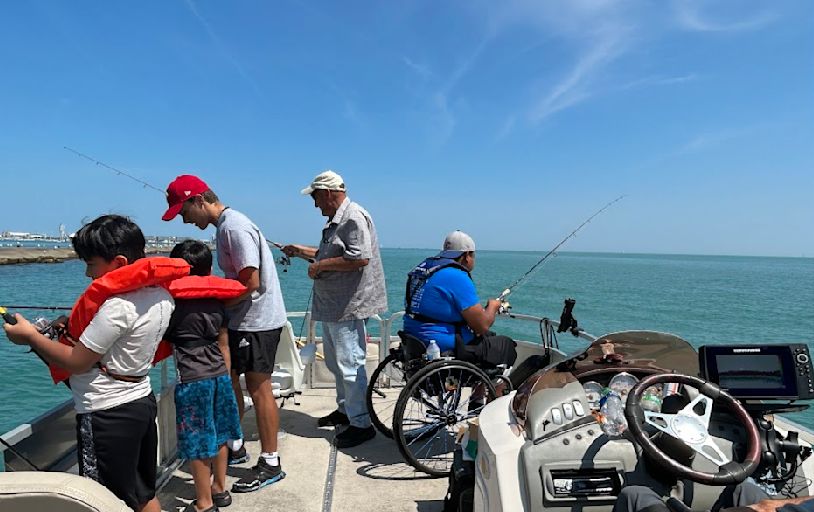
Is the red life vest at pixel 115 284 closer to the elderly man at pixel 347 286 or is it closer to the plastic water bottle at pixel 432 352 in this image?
the elderly man at pixel 347 286

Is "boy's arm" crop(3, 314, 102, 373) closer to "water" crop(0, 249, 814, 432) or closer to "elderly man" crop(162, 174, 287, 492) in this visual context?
"elderly man" crop(162, 174, 287, 492)

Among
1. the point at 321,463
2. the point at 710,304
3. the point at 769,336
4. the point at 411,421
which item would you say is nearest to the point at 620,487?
the point at 411,421

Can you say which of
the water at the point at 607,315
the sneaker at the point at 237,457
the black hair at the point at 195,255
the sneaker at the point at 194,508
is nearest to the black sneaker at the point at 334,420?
the sneaker at the point at 237,457

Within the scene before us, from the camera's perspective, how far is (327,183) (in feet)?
11.6

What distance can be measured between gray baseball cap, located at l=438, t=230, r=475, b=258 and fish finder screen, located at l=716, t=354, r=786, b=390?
1.73 m

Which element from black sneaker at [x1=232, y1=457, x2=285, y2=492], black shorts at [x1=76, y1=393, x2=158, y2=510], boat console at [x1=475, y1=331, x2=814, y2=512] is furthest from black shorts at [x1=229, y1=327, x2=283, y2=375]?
boat console at [x1=475, y1=331, x2=814, y2=512]

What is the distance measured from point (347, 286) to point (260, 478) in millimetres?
1317

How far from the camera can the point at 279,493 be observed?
9.67ft

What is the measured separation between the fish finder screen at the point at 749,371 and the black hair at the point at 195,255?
2.55 meters

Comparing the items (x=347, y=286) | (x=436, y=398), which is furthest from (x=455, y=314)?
(x=347, y=286)

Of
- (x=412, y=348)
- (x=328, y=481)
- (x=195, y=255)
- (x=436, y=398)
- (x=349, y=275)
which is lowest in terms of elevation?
(x=328, y=481)

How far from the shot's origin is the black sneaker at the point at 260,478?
2.91 m

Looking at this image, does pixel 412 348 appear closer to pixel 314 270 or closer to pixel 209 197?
pixel 314 270

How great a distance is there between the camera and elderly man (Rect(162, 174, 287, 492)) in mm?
2845
